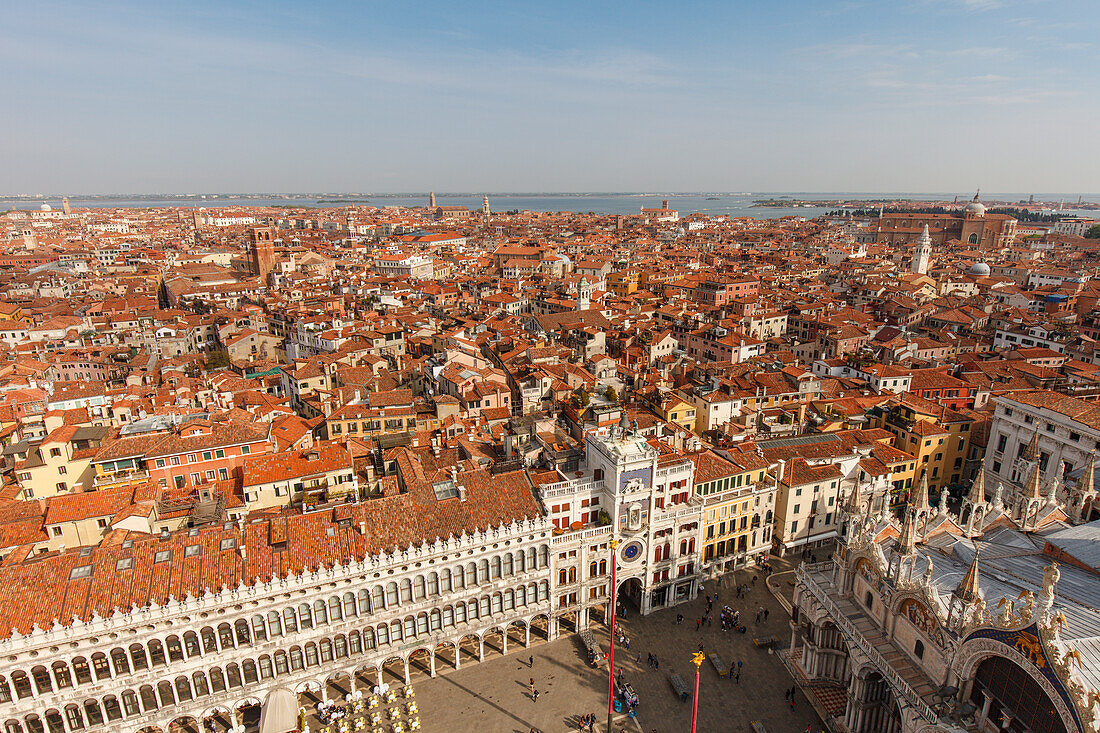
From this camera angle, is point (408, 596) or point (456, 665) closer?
point (408, 596)

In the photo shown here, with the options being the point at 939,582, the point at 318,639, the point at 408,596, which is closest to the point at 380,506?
the point at 408,596

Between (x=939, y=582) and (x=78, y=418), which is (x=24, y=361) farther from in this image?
(x=939, y=582)

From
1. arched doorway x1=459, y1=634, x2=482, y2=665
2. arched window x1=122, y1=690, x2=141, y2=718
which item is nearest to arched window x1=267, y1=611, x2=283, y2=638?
arched window x1=122, y1=690, x2=141, y2=718

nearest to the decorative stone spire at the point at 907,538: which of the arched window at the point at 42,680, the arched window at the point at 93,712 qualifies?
the arched window at the point at 93,712

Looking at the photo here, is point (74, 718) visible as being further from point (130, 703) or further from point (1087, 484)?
point (1087, 484)

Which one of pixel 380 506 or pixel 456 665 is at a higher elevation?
pixel 380 506

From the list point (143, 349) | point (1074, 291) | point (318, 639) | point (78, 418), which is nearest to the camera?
point (318, 639)

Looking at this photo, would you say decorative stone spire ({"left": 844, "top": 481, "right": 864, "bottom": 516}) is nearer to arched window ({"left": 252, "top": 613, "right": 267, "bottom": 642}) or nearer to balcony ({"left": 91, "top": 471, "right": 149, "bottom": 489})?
arched window ({"left": 252, "top": 613, "right": 267, "bottom": 642})
